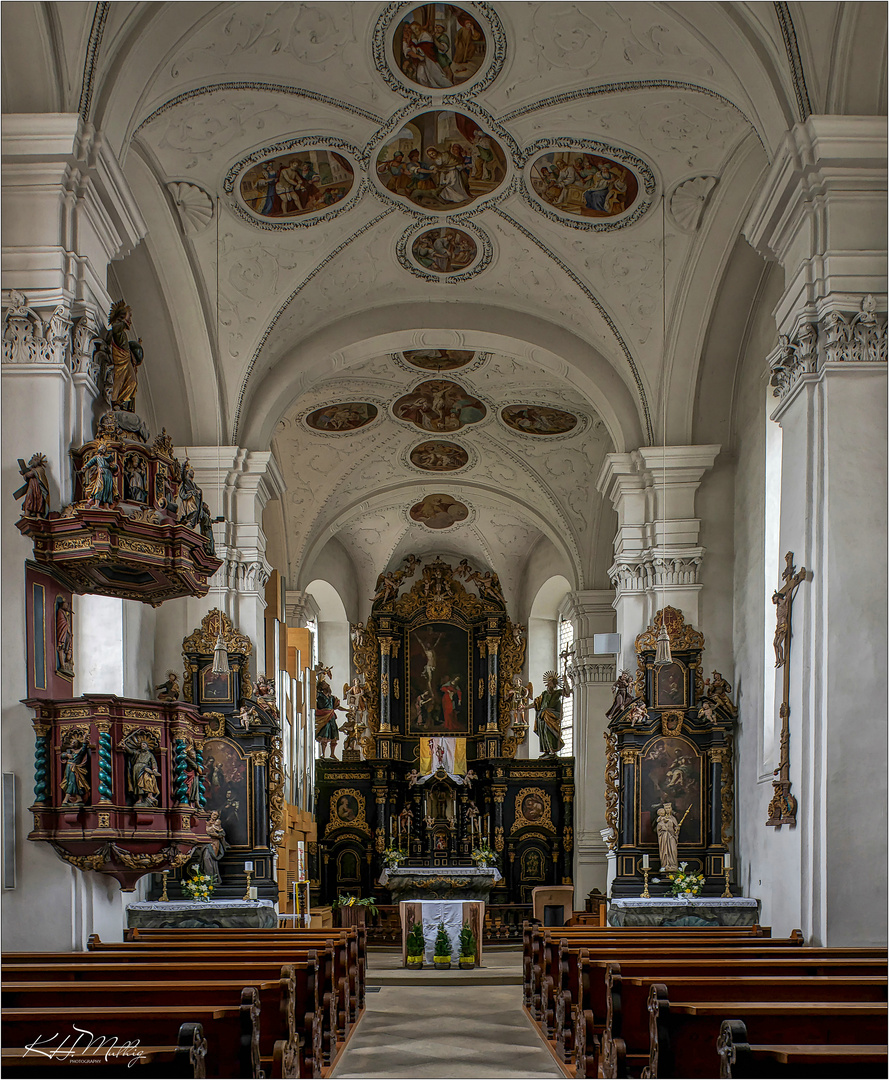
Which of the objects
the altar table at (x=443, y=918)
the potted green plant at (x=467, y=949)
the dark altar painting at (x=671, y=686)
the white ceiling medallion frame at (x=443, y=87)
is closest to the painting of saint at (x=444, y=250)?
the white ceiling medallion frame at (x=443, y=87)

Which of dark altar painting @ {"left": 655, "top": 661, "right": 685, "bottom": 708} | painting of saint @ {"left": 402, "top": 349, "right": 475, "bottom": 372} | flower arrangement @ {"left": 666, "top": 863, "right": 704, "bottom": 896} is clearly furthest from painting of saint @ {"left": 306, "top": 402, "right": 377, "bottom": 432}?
flower arrangement @ {"left": 666, "top": 863, "right": 704, "bottom": 896}

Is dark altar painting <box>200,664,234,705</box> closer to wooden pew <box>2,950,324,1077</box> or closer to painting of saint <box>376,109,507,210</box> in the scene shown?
painting of saint <box>376,109,507,210</box>

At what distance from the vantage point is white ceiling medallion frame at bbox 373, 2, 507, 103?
10.2m

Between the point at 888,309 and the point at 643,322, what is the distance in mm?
5657

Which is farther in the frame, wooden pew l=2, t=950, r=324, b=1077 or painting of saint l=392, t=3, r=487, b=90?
painting of saint l=392, t=3, r=487, b=90

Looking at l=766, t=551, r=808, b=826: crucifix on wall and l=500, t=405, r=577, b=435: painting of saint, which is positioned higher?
l=500, t=405, r=577, b=435: painting of saint

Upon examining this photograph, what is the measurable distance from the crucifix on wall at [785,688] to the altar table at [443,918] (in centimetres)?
731

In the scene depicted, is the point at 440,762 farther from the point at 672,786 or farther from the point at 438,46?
the point at 438,46

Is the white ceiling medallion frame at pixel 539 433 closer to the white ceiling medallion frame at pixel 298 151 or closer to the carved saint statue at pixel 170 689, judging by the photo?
the white ceiling medallion frame at pixel 298 151


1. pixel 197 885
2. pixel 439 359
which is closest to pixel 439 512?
pixel 439 359

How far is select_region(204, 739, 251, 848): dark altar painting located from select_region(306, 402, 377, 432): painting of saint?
21.2 feet

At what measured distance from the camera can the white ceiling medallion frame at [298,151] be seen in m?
11.8

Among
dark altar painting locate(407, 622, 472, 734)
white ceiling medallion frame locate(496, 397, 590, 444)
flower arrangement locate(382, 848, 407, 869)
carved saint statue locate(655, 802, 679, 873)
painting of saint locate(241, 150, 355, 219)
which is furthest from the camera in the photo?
dark altar painting locate(407, 622, 472, 734)

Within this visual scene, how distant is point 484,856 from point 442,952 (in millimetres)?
4309
